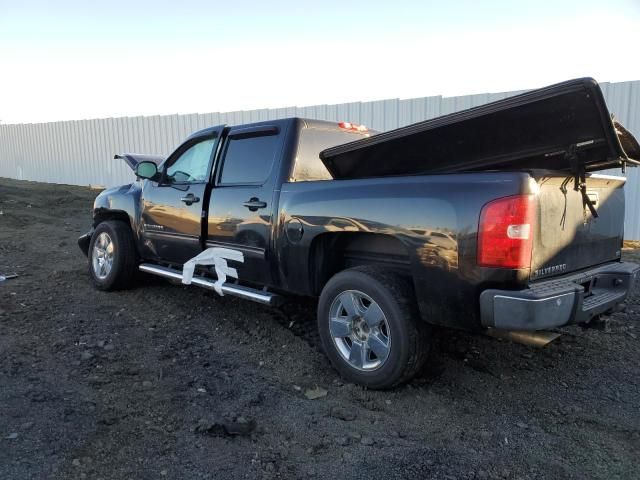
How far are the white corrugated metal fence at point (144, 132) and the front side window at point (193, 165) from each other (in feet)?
19.9

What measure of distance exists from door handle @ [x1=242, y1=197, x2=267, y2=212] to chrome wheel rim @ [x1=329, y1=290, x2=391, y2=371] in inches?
43.4

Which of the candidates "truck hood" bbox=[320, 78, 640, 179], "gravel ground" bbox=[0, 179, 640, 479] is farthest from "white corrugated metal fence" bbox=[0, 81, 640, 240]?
"truck hood" bbox=[320, 78, 640, 179]

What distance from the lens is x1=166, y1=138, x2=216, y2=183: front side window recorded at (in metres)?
5.05

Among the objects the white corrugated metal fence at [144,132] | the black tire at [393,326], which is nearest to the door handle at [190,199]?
the black tire at [393,326]

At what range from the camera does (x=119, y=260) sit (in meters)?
5.78

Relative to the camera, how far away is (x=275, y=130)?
4.43 m

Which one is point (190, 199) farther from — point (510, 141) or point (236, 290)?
point (510, 141)

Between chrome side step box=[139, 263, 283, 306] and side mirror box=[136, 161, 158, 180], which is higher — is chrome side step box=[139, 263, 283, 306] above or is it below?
below

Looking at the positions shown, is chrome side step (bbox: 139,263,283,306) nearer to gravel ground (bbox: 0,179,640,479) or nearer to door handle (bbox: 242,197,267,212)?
gravel ground (bbox: 0,179,640,479)

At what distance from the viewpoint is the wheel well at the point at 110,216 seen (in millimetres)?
6141

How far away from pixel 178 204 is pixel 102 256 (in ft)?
5.25

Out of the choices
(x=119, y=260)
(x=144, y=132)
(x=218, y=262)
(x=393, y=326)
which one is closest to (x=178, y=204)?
(x=218, y=262)

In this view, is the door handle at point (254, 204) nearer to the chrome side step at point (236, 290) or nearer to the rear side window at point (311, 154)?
the rear side window at point (311, 154)

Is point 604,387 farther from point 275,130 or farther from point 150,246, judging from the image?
point 150,246
